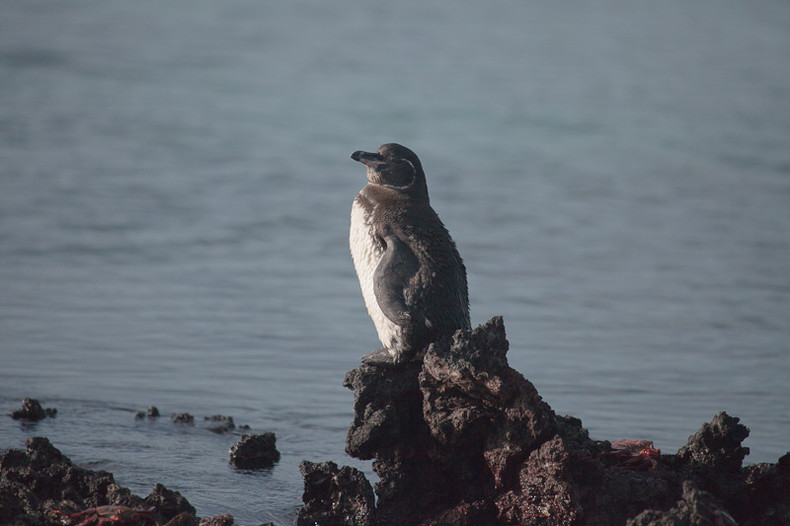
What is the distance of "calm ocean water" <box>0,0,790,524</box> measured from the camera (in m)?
8.81

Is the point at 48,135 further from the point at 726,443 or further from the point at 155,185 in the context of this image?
the point at 726,443

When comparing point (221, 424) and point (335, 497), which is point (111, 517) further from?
point (221, 424)

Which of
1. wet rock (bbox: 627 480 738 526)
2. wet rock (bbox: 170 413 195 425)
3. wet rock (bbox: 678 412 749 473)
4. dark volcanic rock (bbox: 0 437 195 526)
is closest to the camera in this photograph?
wet rock (bbox: 627 480 738 526)

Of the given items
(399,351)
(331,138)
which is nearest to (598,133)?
(331,138)

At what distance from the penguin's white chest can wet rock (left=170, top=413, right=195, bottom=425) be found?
210 cm

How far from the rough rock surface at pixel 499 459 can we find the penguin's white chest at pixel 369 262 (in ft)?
0.73

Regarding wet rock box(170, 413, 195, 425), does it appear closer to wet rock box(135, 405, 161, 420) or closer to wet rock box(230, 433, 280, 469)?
wet rock box(135, 405, 161, 420)

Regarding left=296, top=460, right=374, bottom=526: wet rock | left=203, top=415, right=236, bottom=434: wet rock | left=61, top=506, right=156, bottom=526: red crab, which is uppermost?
left=203, top=415, right=236, bottom=434: wet rock

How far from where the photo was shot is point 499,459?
5621 millimetres

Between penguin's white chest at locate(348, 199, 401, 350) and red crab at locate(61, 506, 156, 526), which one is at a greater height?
penguin's white chest at locate(348, 199, 401, 350)

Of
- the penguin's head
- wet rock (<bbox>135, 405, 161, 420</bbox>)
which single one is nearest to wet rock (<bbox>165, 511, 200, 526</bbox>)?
the penguin's head

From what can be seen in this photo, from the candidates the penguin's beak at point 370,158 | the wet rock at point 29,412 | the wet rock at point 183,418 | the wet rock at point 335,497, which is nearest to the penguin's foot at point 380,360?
the wet rock at point 335,497

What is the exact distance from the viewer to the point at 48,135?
22562mm

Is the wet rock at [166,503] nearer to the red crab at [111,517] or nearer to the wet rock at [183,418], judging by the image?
the red crab at [111,517]
